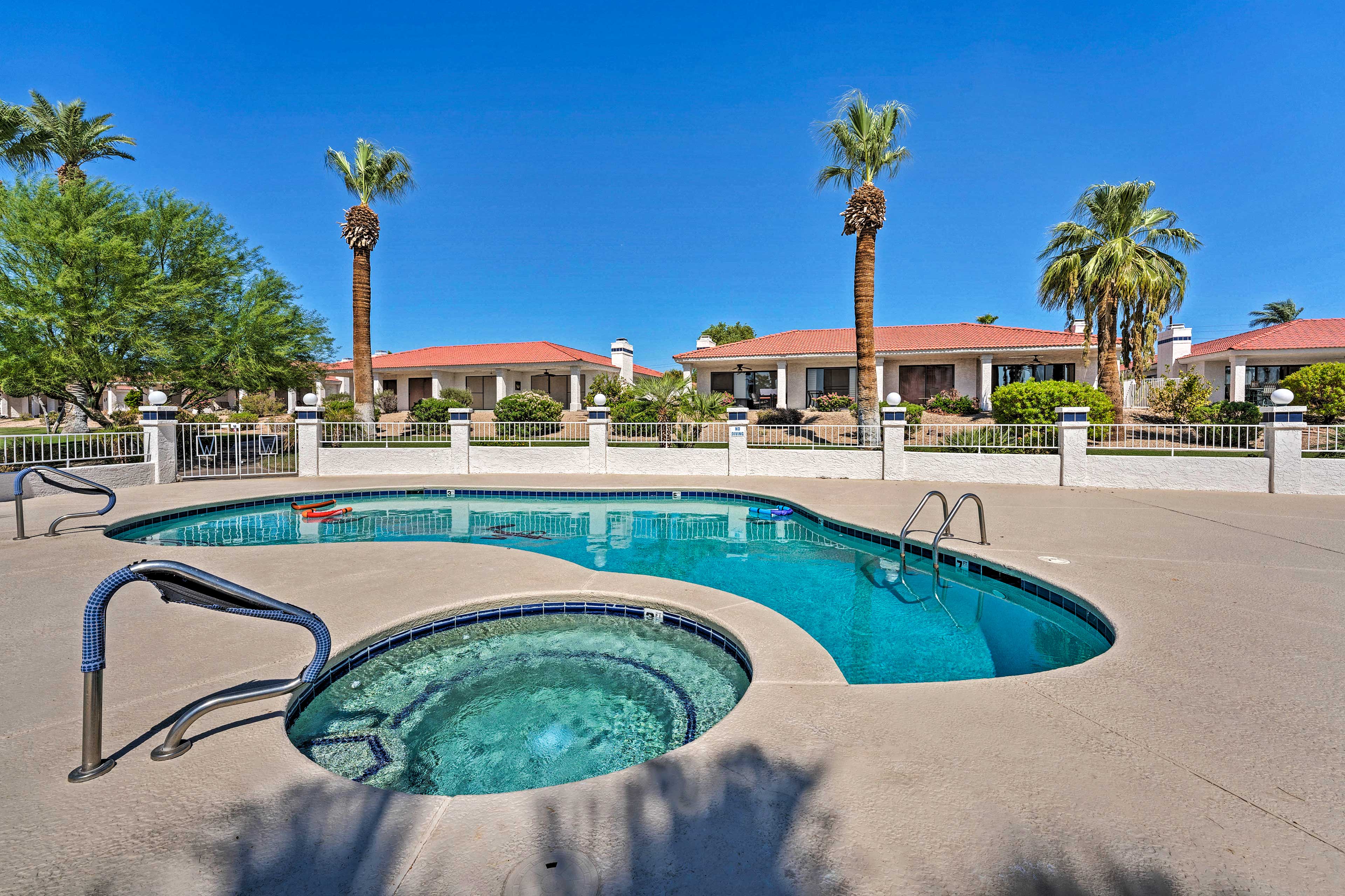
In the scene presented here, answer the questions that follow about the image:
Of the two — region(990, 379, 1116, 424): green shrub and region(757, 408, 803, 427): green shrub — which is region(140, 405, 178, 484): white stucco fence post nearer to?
region(757, 408, 803, 427): green shrub

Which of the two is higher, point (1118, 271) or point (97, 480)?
point (1118, 271)

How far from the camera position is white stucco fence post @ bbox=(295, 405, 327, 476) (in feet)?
49.8

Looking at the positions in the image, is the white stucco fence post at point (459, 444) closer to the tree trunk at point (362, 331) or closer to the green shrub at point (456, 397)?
the tree trunk at point (362, 331)

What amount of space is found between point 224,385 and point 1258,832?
24.2 metres

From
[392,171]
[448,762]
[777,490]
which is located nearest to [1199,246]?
[777,490]

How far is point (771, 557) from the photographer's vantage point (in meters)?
7.88

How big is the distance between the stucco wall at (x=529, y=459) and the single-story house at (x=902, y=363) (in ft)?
40.3

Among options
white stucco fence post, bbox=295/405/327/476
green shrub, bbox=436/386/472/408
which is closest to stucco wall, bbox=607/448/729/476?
white stucco fence post, bbox=295/405/327/476

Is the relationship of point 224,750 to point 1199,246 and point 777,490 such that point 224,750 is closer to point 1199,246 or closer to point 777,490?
point 777,490

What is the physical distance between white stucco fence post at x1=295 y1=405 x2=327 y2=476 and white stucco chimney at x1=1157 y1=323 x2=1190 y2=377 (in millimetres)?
37165

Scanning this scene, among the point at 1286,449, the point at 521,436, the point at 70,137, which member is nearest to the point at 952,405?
the point at 1286,449

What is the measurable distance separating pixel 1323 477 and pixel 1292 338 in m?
20.8

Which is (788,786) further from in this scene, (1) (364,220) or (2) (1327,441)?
(1) (364,220)

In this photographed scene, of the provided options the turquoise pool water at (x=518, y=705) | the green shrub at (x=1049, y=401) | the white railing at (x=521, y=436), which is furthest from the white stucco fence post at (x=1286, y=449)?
the white railing at (x=521, y=436)
